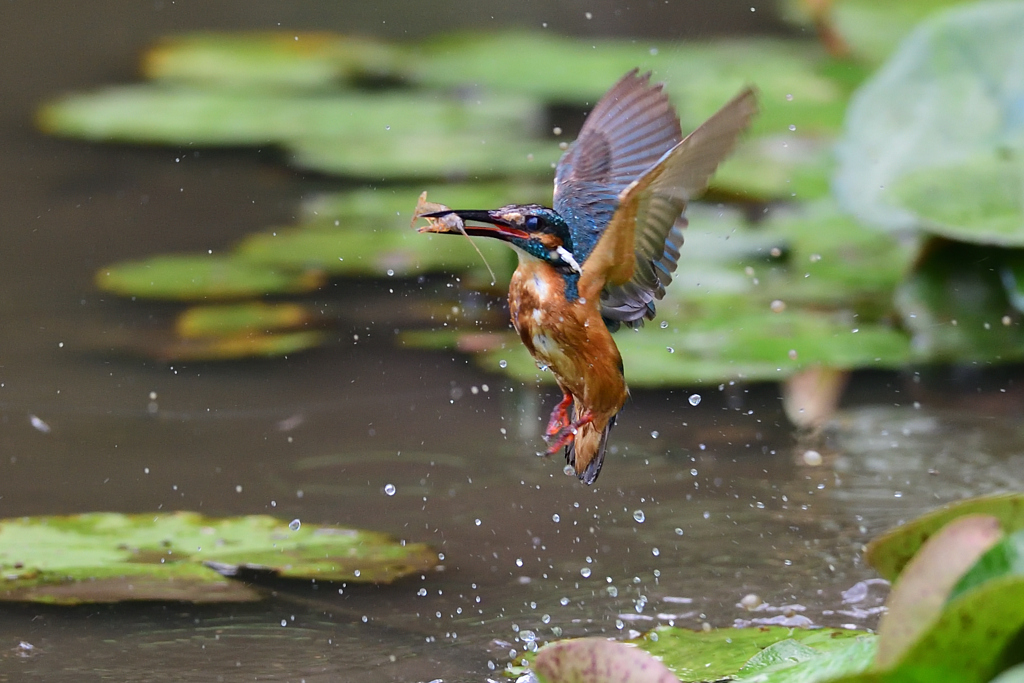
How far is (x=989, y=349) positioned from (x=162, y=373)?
2068 millimetres

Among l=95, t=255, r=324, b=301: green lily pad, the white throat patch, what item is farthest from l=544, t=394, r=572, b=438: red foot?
l=95, t=255, r=324, b=301: green lily pad

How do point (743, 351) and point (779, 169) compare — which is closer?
point (743, 351)

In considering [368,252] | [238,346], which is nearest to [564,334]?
[238,346]

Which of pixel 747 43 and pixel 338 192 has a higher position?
pixel 747 43

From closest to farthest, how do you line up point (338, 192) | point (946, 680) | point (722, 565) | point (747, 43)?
point (946, 680)
point (722, 565)
point (338, 192)
point (747, 43)

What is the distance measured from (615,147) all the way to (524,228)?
40 cm

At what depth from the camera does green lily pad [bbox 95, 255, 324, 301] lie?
370 centimetres

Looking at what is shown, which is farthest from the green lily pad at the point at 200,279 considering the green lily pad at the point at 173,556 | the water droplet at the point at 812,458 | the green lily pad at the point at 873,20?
the green lily pad at the point at 873,20

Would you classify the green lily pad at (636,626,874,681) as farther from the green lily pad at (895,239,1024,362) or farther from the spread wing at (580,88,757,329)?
the green lily pad at (895,239,1024,362)

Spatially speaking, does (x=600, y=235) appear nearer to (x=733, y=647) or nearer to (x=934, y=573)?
(x=733, y=647)

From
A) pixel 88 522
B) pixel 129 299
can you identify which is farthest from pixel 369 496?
pixel 129 299

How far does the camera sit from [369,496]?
2.77 metres

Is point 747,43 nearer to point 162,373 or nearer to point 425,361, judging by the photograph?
point 425,361

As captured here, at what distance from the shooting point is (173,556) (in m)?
2.42
